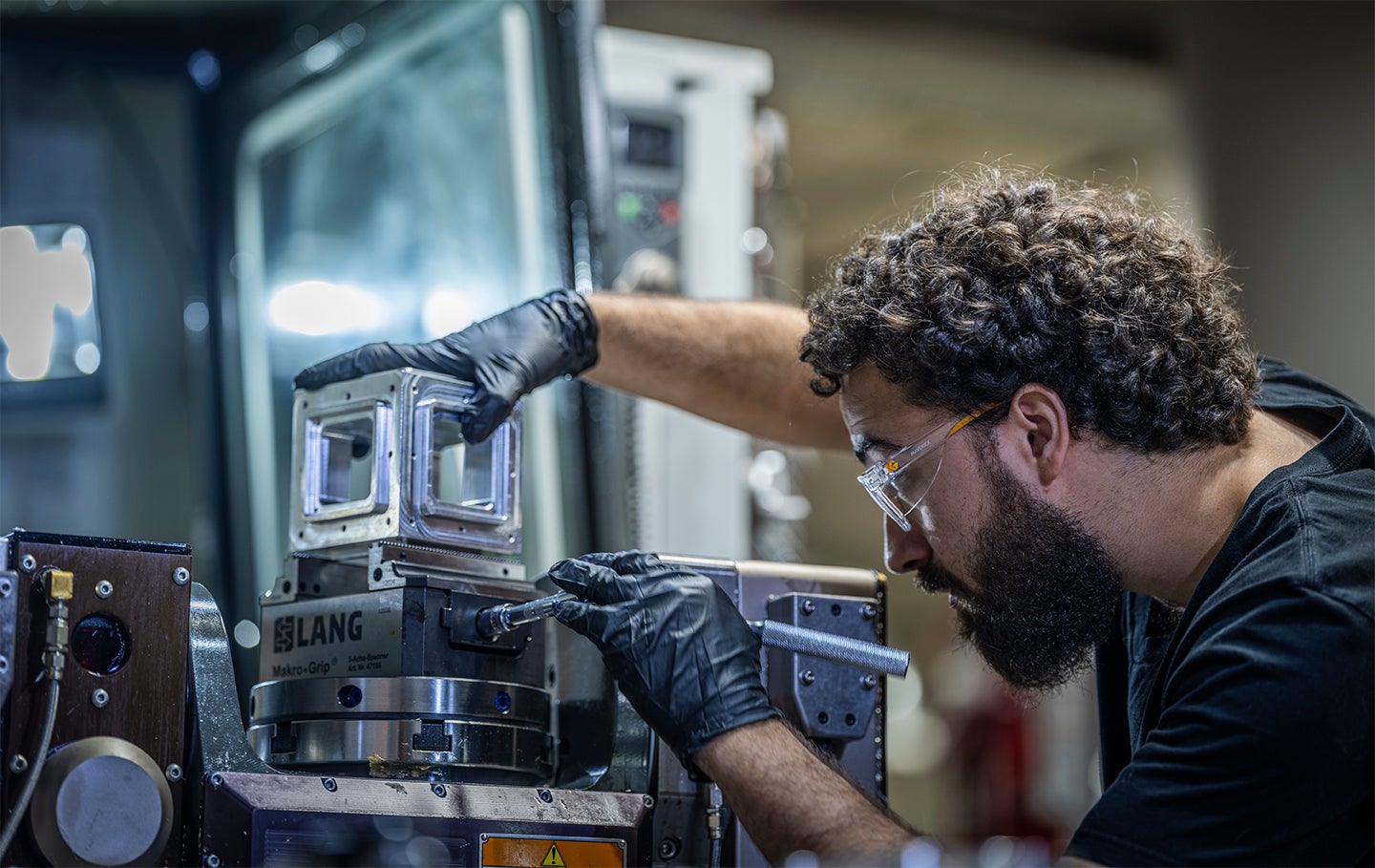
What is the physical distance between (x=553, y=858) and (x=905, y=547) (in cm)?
65

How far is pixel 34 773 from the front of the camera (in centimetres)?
131

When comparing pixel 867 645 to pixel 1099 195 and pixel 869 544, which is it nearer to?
pixel 1099 195

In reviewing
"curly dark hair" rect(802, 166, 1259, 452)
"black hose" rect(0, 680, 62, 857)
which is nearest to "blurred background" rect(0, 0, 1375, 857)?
"curly dark hair" rect(802, 166, 1259, 452)

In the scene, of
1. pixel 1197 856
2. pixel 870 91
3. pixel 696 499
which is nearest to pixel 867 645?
pixel 1197 856

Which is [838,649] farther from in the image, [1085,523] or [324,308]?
[324,308]

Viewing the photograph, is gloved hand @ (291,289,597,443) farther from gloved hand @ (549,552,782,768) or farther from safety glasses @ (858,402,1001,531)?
safety glasses @ (858,402,1001,531)

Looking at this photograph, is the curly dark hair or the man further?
the curly dark hair

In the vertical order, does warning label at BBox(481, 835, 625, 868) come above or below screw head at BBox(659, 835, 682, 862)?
above

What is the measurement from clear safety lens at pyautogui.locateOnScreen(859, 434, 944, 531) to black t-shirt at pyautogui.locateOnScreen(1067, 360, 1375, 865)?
0.40m

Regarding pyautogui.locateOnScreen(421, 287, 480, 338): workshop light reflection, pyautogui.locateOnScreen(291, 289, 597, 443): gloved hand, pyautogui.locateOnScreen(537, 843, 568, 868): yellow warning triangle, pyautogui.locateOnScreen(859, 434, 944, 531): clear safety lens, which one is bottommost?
pyautogui.locateOnScreen(537, 843, 568, 868): yellow warning triangle

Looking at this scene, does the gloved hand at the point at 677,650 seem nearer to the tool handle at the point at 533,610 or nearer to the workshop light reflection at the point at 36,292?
the tool handle at the point at 533,610

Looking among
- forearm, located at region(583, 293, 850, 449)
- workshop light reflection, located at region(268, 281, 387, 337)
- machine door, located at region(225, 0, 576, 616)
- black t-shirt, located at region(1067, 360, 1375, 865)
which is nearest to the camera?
black t-shirt, located at region(1067, 360, 1375, 865)

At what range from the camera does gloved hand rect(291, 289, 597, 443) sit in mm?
1904

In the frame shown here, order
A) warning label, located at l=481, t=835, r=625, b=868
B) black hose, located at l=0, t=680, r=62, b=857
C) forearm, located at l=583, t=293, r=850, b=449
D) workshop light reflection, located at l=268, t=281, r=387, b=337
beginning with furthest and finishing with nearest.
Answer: workshop light reflection, located at l=268, t=281, r=387, b=337 < forearm, located at l=583, t=293, r=850, b=449 < warning label, located at l=481, t=835, r=625, b=868 < black hose, located at l=0, t=680, r=62, b=857
